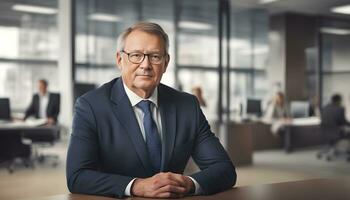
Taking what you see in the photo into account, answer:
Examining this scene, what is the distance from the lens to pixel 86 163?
1365 millimetres

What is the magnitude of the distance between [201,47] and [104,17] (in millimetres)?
2212

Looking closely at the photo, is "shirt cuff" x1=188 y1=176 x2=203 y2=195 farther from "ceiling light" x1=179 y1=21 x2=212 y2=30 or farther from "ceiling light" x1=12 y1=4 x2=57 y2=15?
"ceiling light" x1=179 y1=21 x2=212 y2=30

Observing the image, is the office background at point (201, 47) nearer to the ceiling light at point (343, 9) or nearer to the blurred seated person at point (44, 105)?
the ceiling light at point (343, 9)

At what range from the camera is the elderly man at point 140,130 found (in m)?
1.39

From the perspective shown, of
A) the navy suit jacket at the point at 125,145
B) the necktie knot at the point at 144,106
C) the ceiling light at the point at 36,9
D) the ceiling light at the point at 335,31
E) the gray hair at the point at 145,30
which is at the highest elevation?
the ceiling light at the point at 36,9

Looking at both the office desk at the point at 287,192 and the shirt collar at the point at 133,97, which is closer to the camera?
the office desk at the point at 287,192

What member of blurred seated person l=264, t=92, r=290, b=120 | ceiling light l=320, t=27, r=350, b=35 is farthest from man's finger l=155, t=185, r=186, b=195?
ceiling light l=320, t=27, r=350, b=35

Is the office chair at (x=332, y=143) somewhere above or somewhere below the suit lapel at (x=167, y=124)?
below

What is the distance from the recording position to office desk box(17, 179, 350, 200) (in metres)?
1.23

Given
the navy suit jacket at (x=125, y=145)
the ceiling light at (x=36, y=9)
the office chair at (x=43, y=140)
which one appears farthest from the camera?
the ceiling light at (x=36, y=9)

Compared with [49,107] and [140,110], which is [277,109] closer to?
[49,107]

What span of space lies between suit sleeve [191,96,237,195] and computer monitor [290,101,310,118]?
20.1 feet

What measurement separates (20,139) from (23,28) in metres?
2.27

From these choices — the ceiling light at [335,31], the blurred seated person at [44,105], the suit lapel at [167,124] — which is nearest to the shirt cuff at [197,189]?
the suit lapel at [167,124]
